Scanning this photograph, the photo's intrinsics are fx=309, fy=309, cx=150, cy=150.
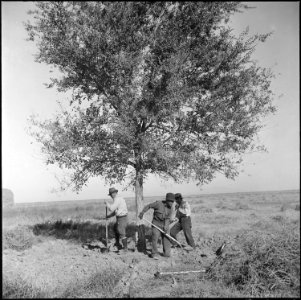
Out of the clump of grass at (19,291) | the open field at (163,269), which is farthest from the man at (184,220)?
the clump of grass at (19,291)

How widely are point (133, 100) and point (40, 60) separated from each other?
3807mm

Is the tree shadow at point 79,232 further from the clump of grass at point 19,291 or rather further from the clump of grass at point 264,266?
the clump of grass at point 19,291

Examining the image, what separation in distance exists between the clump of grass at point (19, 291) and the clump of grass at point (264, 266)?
4.11 m

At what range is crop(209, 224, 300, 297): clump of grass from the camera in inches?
264

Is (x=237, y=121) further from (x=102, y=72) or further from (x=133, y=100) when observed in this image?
(x=102, y=72)

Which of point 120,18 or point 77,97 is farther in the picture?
point 77,97

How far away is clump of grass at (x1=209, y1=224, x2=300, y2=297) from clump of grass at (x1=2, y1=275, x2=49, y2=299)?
4.11 metres

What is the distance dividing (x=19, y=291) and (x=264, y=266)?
17.9ft

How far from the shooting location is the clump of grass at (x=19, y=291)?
629cm

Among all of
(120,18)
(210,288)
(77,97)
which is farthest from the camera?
(77,97)

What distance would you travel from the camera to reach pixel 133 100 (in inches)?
435

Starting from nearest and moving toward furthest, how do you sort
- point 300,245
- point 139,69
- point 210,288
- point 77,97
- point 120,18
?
1. point 210,288
2. point 300,245
3. point 120,18
4. point 139,69
5. point 77,97

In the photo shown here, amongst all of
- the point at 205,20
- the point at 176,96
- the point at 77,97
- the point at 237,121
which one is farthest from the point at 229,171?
the point at 77,97

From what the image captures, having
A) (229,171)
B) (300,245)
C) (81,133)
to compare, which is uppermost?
(81,133)
